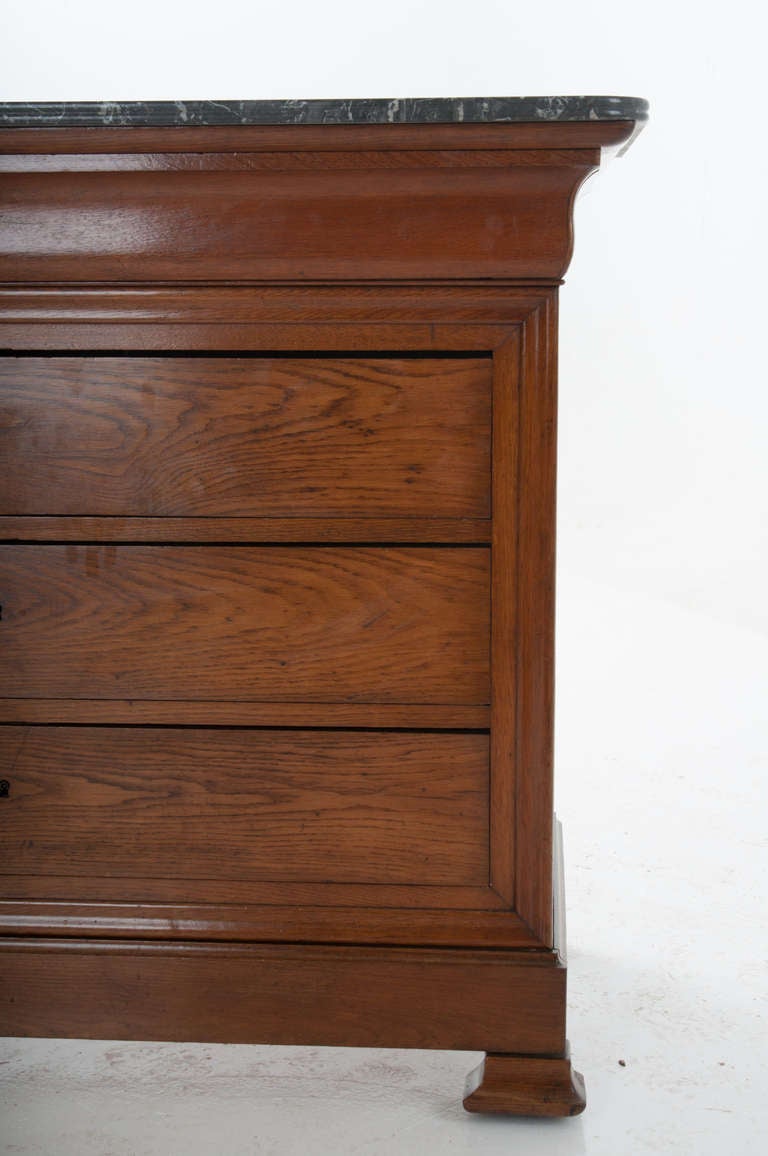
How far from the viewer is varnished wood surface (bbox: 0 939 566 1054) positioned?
55.8 inches

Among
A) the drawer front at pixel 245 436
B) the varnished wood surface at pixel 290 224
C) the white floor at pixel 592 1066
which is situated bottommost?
the white floor at pixel 592 1066

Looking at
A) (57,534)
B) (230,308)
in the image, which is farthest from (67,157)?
(57,534)

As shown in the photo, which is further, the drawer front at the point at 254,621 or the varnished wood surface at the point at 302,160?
the drawer front at the point at 254,621

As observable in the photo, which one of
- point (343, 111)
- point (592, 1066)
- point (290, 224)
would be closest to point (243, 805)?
point (592, 1066)

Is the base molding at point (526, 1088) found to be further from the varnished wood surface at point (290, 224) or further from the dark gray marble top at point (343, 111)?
the dark gray marble top at point (343, 111)

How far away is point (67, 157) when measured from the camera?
4.35 ft

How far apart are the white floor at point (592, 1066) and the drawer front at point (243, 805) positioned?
25 cm

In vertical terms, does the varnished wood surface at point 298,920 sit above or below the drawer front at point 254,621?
below

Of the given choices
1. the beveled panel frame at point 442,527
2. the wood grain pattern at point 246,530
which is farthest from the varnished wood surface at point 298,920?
the wood grain pattern at point 246,530

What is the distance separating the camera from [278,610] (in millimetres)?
1408

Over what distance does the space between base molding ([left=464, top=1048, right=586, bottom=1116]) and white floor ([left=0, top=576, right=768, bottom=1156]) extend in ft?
0.07

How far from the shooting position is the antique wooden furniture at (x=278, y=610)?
4.43ft

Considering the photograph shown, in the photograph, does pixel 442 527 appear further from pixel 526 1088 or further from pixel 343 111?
pixel 526 1088

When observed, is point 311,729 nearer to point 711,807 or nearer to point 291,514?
point 291,514
